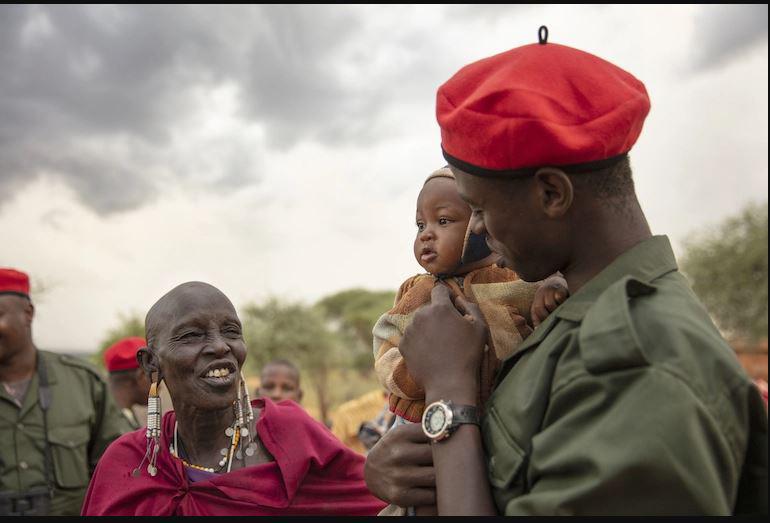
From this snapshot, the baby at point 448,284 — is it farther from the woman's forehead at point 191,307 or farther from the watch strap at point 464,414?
the woman's forehead at point 191,307

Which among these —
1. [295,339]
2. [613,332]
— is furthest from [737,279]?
[613,332]

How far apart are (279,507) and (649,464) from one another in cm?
204

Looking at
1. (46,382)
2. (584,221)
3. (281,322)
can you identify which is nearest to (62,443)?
(46,382)

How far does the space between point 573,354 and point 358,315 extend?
38574 mm

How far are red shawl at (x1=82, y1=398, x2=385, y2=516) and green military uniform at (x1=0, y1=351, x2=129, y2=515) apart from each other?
2.59m

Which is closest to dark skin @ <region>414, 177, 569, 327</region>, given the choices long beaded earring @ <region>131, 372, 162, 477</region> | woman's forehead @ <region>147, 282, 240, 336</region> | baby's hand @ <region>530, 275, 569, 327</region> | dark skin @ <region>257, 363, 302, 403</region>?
baby's hand @ <region>530, 275, 569, 327</region>

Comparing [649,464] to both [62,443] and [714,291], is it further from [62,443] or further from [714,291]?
[714,291]

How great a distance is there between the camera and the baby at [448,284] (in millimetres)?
2283

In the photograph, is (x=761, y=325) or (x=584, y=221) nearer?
(x=584, y=221)

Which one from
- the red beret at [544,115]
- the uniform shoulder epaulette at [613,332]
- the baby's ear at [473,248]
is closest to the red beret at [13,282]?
the baby's ear at [473,248]

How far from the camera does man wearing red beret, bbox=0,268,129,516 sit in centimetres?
529

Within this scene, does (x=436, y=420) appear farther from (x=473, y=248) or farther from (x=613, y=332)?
(x=473, y=248)

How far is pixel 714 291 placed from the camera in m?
29.9

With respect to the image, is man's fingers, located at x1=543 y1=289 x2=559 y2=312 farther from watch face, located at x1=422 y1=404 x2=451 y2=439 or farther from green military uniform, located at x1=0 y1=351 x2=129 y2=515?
green military uniform, located at x1=0 y1=351 x2=129 y2=515
